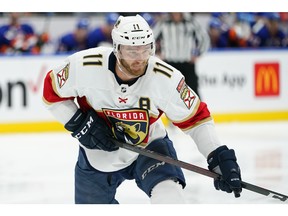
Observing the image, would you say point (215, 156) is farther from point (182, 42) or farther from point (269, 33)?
point (269, 33)

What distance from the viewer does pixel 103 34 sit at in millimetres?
8008

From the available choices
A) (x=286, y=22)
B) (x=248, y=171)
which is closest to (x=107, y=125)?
(x=248, y=171)

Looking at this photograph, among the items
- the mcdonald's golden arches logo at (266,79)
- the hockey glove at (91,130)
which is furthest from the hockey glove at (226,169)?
the mcdonald's golden arches logo at (266,79)

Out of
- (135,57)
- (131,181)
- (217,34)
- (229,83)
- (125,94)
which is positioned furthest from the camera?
(217,34)

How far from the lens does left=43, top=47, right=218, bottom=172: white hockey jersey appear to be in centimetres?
292

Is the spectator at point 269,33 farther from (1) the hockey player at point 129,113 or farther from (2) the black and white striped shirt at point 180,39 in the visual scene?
(1) the hockey player at point 129,113

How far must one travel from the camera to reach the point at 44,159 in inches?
218

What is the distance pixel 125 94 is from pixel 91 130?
229 mm

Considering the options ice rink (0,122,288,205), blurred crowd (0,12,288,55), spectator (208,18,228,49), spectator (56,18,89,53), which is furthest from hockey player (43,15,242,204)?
spectator (208,18,228,49)

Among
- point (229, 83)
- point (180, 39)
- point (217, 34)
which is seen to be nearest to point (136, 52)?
point (180, 39)

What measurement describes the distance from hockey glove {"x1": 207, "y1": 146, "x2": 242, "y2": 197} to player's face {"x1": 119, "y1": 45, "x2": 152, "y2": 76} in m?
0.47

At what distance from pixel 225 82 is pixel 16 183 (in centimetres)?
362

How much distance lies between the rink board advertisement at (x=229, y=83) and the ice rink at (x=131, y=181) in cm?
21
